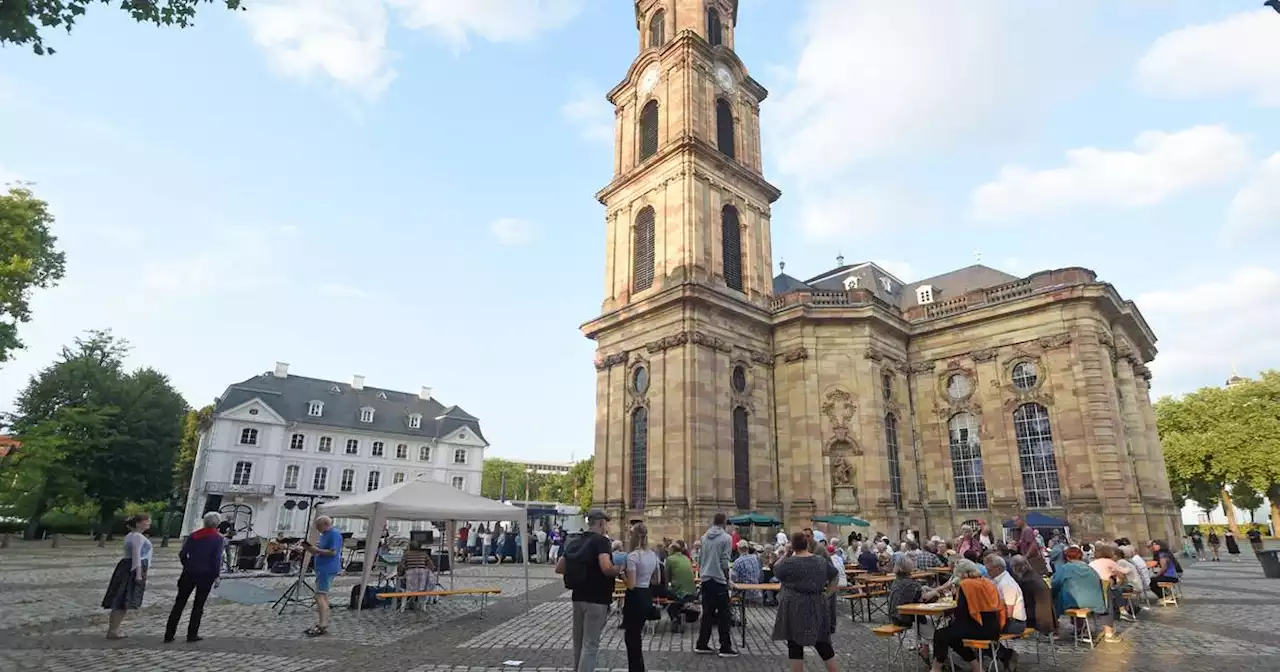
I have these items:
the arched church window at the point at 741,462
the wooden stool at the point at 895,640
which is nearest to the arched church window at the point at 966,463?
the arched church window at the point at 741,462

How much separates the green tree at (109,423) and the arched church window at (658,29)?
3406cm

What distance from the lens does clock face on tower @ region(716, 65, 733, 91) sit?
103ft

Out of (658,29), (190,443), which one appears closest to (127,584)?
(658,29)

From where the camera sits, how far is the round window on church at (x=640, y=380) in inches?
1042

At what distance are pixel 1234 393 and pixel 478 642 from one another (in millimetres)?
52977

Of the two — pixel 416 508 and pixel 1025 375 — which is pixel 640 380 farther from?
pixel 1025 375

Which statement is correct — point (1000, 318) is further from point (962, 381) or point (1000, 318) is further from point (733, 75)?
point (733, 75)

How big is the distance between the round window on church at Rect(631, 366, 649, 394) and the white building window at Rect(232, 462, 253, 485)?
108 ft

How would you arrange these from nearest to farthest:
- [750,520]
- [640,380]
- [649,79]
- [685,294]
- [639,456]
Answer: [750,520], [685,294], [639,456], [640,380], [649,79]

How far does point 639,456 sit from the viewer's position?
25938 millimetres

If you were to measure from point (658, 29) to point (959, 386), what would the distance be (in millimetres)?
23388

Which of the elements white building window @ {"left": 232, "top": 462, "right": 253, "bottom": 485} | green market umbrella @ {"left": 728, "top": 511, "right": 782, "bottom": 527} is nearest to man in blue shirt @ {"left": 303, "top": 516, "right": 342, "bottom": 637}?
green market umbrella @ {"left": 728, "top": 511, "right": 782, "bottom": 527}

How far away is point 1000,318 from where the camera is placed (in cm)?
2722

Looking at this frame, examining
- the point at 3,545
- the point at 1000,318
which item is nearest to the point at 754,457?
the point at 1000,318
